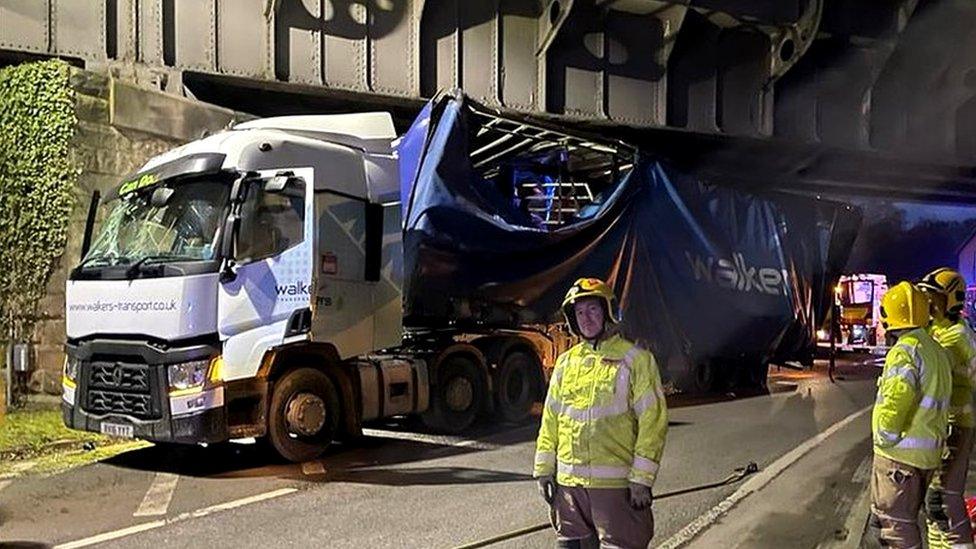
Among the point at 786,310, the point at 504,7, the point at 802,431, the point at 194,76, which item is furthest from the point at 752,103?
the point at 194,76

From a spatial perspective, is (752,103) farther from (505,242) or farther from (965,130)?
(505,242)

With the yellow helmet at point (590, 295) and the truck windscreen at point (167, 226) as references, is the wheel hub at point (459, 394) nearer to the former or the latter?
the truck windscreen at point (167, 226)

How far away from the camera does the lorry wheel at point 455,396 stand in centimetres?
1037

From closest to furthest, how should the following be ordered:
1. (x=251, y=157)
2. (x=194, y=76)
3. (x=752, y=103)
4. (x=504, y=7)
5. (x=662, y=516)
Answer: (x=662, y=516) < (x=251, y=157) < (x=194, y=76) < (x=504, y=7) < (x=752, y=103)

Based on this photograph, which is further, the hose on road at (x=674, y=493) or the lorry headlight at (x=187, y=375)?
the lorry headlight at (x=187, y=375)

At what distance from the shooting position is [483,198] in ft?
34.1

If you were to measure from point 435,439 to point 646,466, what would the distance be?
21.7 feet

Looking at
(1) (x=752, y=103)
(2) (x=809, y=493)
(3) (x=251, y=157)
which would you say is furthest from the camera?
(1) (x=752, y=103)

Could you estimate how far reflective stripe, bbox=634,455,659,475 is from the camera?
12.1 feet

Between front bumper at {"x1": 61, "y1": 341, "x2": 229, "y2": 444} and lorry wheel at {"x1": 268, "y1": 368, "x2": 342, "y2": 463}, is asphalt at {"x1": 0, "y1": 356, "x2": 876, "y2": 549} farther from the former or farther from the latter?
front bumper at {"x1": 61, "y1": 341, "x2": 229, "y2": 444}

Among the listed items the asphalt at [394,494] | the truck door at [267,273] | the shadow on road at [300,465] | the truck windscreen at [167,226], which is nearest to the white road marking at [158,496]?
the asphalt at [394,494]

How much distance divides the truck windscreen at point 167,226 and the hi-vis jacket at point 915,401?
546 cm

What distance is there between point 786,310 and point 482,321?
21.6 ft

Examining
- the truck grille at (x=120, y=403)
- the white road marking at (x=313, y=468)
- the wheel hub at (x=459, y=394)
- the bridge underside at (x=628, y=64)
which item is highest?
the bridge underside at (x=628, y=64)
